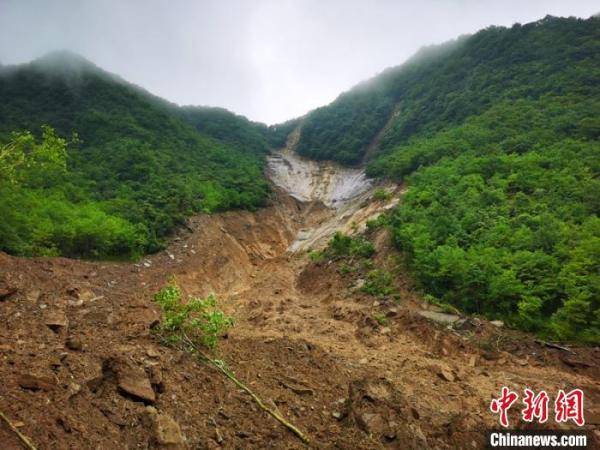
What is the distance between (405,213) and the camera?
61.1 ft

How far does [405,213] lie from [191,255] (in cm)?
1190

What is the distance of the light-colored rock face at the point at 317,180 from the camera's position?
40562mm

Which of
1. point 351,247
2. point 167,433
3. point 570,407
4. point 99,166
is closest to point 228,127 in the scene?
point 99,166

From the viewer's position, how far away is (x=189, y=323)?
802cm

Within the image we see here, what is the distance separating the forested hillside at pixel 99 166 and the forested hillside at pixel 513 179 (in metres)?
13.4

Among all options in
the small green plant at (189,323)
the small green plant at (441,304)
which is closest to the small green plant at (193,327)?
the small green plant at (189,323)

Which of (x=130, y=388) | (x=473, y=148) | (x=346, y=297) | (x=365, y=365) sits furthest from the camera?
(x=473, y=148)

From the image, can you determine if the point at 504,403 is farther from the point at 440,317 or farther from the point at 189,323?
the point at 189,323

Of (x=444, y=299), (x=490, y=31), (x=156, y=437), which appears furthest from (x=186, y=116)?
A: (x=156, y=437)

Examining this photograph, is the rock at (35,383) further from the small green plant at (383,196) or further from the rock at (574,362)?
the small green plant at (383,196)

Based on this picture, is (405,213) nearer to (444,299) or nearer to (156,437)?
(444,299)

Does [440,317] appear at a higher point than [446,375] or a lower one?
higher

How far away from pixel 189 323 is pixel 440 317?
8.27m

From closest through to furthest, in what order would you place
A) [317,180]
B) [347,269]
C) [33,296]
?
[33,296]
[347,269]
[317,180]
